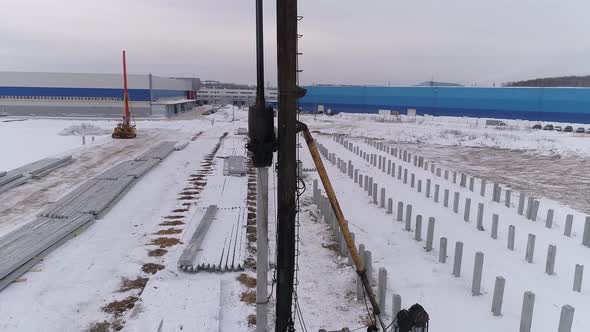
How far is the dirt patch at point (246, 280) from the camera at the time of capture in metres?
6.98

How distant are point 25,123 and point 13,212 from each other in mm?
31676

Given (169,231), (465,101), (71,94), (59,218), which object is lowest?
(169,231)

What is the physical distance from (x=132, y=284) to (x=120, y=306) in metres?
0.75

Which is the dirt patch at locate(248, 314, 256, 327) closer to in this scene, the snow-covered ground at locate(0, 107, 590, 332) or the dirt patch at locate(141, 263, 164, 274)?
the snow-covered ground at locate(0, 107, 590, 332)

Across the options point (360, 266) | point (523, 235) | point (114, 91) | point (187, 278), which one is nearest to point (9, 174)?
point (187, 278)

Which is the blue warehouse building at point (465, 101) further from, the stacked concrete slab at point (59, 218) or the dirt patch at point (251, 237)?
the dirt patch at point (251, 237)

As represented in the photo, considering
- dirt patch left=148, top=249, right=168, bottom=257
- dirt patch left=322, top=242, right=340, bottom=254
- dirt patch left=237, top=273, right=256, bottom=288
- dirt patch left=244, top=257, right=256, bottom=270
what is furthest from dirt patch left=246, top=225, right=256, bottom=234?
dirt patch left=237, top=273, right=256, bottom=288

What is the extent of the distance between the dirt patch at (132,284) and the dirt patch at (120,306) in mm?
370

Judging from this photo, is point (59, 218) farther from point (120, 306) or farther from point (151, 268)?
point (120, 306)

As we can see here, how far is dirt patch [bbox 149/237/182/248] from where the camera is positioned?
8.88m

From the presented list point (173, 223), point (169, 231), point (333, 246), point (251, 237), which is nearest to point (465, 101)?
point (333, 246)

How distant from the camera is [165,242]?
8992 millimetres

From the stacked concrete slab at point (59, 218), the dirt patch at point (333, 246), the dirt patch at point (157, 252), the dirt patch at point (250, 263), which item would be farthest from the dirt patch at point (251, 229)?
the stacked concrete slab at point (59, 218)

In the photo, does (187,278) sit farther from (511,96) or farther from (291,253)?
(511,96)
